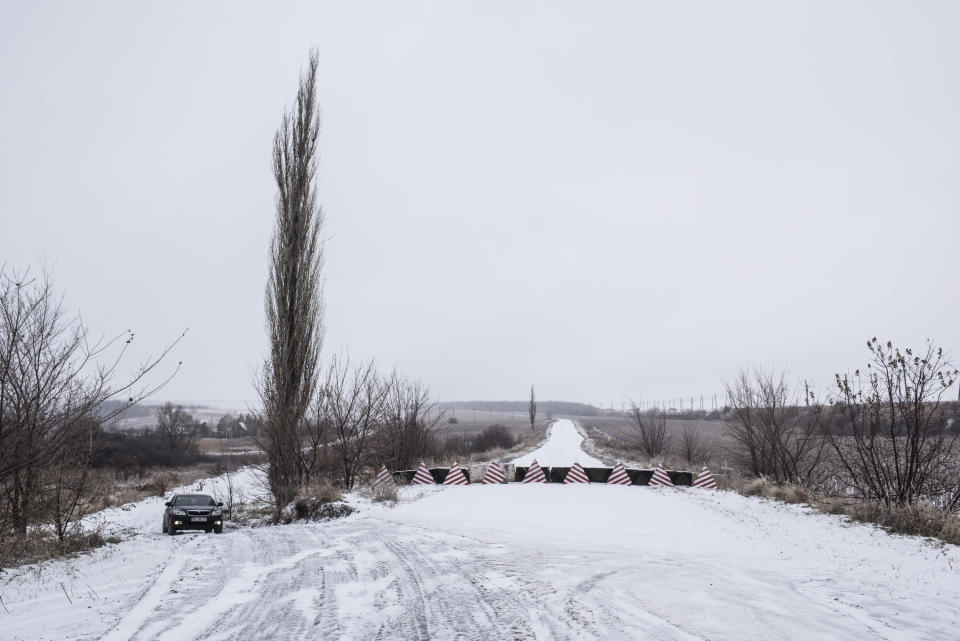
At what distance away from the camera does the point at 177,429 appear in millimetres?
69812

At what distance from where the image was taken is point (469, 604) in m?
5.98

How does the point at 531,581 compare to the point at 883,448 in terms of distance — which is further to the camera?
the point at 883,448

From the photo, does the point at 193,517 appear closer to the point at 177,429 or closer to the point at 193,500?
the point at 193,500

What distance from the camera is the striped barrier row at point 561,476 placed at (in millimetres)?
20250

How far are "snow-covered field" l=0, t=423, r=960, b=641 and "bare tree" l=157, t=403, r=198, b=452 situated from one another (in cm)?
5916

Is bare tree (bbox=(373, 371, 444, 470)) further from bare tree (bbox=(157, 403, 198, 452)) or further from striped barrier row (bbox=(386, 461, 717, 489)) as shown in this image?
bare tree (bbox=(157, 403, 198, 452))

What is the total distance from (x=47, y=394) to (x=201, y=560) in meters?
3.35

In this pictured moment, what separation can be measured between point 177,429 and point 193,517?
61.3 metres

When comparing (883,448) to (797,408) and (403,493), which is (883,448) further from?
(403,493)

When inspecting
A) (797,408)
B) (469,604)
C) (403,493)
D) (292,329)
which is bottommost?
(403,493)

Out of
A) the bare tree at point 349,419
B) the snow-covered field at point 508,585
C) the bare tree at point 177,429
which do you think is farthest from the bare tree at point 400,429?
the bare tree at point 177,429

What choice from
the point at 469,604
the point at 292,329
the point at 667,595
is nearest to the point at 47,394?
the point at 469,604

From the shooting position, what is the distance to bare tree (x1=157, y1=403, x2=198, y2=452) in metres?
62.8

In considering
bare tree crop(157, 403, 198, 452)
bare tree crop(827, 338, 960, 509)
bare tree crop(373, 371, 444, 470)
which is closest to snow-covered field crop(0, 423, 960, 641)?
bare tree crop(827, 338, 960, 509)
